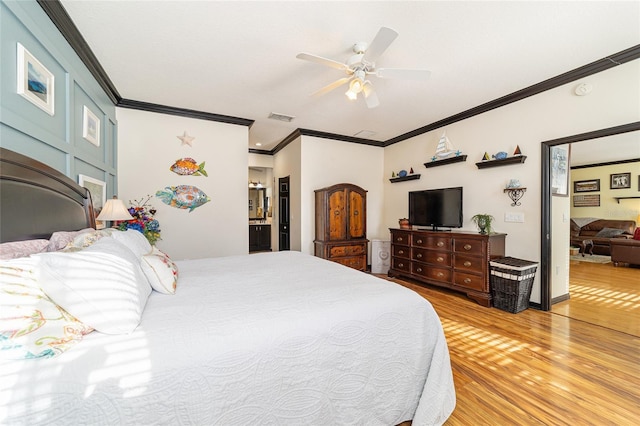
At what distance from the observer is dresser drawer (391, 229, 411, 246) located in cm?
429

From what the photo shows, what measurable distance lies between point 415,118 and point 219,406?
14.4 feet

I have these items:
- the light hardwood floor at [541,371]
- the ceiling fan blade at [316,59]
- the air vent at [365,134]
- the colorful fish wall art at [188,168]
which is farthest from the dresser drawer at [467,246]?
the colorful fish wall art at [188,168]

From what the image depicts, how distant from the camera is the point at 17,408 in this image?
731 millimetres

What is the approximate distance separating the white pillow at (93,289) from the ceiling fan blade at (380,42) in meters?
2.12

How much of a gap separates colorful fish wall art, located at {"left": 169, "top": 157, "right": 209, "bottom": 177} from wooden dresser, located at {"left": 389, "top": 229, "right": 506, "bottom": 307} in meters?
3.36

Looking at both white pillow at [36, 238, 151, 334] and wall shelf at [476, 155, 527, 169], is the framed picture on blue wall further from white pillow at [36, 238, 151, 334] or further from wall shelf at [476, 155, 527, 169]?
wall shelf at [476, 155, 527, 169]

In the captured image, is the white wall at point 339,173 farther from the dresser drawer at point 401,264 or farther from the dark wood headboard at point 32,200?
the dark wood headboard at point 32,200

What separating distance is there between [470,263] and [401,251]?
1198 millimetres

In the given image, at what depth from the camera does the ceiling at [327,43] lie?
1.91 m

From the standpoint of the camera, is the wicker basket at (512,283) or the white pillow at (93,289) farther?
the wicker basket at (512,283)

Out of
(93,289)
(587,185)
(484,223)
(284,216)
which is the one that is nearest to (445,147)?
(484,223)

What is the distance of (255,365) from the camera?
1.02 metres

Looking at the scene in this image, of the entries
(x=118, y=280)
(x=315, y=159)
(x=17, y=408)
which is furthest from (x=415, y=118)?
(x=17, y=408)

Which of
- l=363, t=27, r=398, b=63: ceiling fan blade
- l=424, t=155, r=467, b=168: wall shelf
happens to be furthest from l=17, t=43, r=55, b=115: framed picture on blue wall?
l=424, t=155, r=467, b=168: wall shelf
